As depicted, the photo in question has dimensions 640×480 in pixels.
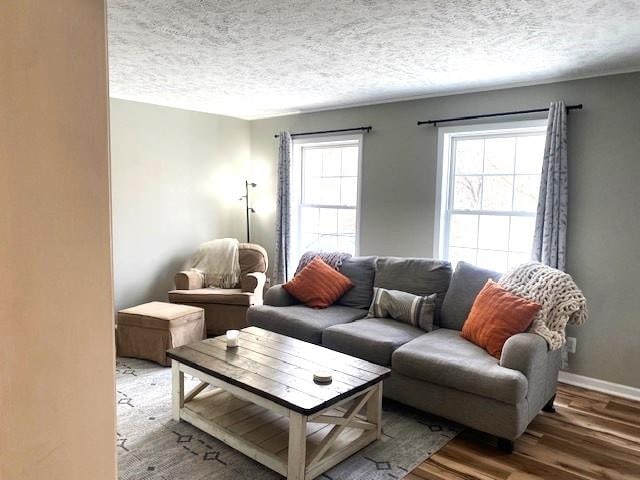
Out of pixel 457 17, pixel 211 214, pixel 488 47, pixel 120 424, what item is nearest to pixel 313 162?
pixel 211 214

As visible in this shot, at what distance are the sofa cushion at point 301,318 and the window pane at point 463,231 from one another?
113 centimetres

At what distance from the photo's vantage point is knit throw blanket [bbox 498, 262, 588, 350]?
2.93 metres

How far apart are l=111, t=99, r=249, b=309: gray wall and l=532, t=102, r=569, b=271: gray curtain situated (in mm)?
3591

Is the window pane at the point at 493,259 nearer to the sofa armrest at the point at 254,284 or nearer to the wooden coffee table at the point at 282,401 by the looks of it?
the wooden coffee table at the point at 282,401

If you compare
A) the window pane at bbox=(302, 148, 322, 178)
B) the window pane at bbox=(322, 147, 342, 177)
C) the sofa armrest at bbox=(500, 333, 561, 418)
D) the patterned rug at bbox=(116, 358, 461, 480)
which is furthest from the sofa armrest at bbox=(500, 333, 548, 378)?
the window pane at bbox=(302, 148, 322, 178)

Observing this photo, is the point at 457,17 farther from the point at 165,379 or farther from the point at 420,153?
the point at 165,379

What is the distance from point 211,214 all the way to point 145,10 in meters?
3.35

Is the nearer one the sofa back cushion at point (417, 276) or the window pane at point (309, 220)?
the sofa back cushion at point (417, 276)

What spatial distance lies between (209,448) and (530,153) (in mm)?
3285

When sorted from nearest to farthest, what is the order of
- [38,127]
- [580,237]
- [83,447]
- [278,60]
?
1. [38,127]
2. [83,447]
3. [278,60]
4. [580,237]

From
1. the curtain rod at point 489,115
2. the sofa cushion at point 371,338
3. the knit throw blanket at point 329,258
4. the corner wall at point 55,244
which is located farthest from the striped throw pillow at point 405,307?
the corner wall at point 55,244

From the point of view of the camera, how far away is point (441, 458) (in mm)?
2584

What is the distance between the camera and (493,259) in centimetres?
415

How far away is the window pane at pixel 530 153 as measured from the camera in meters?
3.85
